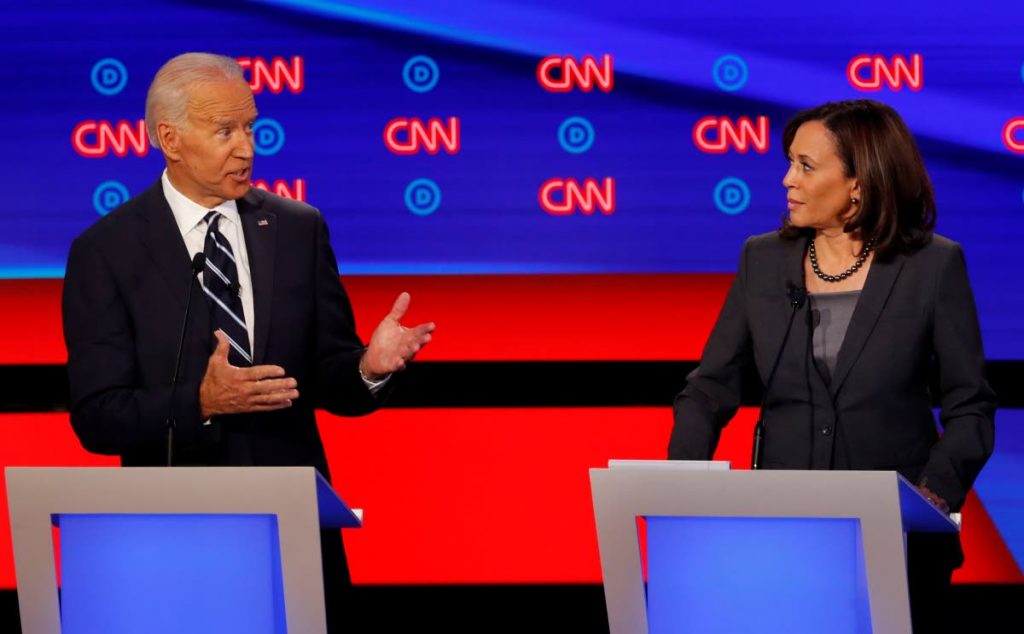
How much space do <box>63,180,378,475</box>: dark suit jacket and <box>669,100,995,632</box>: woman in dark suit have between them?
2.38 ft

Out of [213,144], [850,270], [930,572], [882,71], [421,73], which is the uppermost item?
[421,73]

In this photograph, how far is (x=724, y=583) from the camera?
7.39 feet

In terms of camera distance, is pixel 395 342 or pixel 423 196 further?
pixel 423 196

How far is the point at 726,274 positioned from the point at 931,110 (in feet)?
2.40

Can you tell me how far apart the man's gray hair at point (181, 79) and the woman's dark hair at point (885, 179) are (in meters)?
1.23

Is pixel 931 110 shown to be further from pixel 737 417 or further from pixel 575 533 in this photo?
pixel 575 533

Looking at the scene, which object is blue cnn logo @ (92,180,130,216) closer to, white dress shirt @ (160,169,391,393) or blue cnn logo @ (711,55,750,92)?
white dress shirt @ (160,169,391,393)

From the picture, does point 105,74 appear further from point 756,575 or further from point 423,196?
point 756,575

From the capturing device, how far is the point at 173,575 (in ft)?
7.43

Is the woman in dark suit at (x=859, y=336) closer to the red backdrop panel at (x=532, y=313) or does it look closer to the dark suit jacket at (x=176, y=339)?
the dark suit jacket at (x=176, y=339)

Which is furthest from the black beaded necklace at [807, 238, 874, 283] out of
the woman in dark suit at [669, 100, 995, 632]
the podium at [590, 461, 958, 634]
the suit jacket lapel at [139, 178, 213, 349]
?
the suit jacket lapel at [139, 178, 213, 349]

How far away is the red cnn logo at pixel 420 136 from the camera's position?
164 inches

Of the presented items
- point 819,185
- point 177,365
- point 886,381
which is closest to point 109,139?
point 177,365

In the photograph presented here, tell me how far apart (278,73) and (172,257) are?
1457 mm
